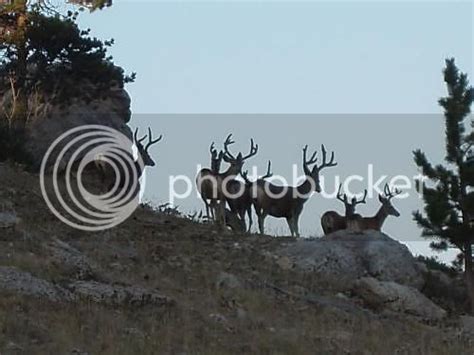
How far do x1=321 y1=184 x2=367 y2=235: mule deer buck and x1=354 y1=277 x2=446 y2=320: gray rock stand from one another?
7246 millimetres

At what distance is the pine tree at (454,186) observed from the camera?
851 inches

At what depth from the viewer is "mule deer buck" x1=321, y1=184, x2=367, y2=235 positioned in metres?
25.9

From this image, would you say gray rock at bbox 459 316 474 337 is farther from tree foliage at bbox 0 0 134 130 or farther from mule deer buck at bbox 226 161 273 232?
tree foliage at bbox 0 0 134 130

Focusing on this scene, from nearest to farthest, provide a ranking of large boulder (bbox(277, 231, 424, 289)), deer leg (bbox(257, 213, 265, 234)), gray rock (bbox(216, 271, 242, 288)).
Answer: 1. gray rock (bbox(216, 271, 242, 288))
2. large boulder (bbox(277, 231, 424, 289))
3. deer leg (bbox(257, 213, 265, 234))

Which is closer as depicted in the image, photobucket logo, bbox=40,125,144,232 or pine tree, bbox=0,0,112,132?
photobucket logo, bbox=40,125,144,232

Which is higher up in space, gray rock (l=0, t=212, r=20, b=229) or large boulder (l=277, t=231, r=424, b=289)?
gray rock (l=0, t=212, r=20, b=229)

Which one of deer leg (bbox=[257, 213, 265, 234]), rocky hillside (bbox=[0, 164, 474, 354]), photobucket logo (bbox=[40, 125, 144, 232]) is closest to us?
rocky hillside (bbox=[0, 164, 474, 354])

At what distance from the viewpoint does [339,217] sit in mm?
26234

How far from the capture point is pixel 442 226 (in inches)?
851

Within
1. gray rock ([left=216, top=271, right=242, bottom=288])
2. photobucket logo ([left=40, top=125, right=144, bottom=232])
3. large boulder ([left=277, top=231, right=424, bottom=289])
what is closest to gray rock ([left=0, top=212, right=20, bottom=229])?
photobucket logo ([left=40, top=125, right=144, bottom=232])

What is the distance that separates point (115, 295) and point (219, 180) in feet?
36.1

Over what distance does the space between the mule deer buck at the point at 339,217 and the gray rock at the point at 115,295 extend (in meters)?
10.8

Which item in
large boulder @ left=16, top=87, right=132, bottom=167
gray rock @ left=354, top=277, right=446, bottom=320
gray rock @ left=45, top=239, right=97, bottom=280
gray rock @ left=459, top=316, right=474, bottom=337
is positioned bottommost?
gray rock @ left=459, top=316, right=474, bottom=337

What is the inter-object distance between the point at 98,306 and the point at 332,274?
625cm
